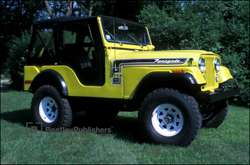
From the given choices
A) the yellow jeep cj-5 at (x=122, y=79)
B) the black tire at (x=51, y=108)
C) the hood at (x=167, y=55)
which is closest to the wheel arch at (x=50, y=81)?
the yellow jeep cj-5 at (x=122, y=79)

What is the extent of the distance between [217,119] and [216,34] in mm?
4557

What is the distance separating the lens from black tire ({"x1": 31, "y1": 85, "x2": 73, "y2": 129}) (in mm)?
5156

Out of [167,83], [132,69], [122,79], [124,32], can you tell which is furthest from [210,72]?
[124,32]

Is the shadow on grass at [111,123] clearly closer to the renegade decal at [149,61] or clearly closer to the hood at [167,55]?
the renegade decal at [149,61]

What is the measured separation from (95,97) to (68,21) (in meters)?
1.61

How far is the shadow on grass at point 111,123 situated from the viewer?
488cm

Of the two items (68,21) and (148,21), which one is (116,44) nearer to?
(68,21)

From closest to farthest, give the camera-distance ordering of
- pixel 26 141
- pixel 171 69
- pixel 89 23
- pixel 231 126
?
pixel 171 69 < pixel 26 141 < pixel 89 23 < pixel 231 126

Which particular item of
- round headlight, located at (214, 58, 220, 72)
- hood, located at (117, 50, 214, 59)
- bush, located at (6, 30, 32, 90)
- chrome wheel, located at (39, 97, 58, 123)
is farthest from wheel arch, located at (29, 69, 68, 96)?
bush, located at (6, 30, 32, 90)

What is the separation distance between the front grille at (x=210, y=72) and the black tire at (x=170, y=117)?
0.61 meters

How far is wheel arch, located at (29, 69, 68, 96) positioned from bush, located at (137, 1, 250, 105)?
4.74m

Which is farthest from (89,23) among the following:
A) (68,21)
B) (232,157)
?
(232,157)

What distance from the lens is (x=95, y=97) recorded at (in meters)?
4.82

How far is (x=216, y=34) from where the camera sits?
8.97 metres
